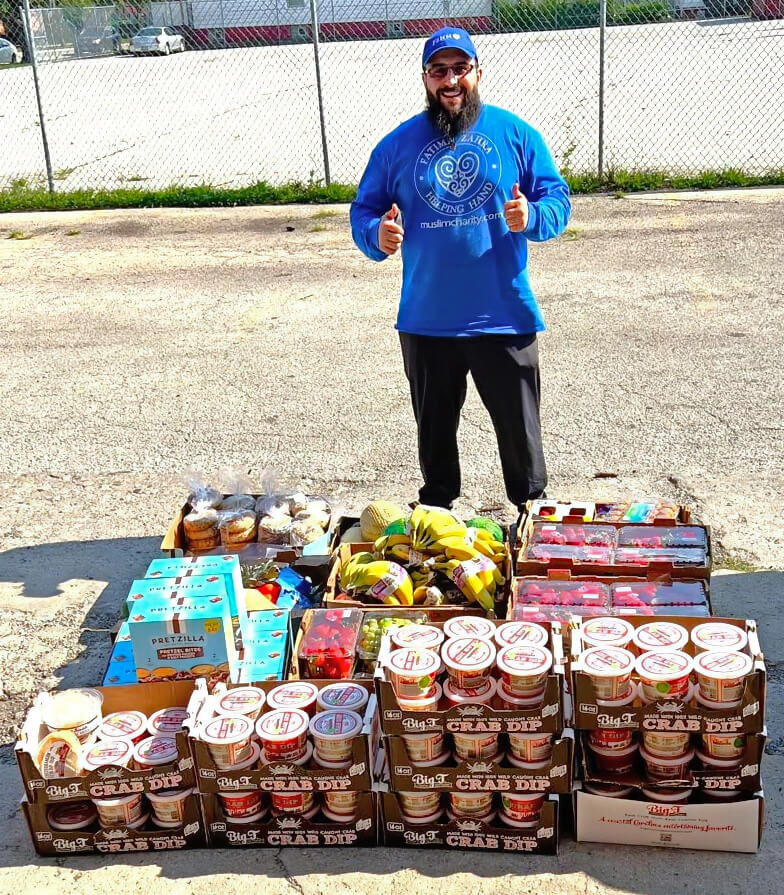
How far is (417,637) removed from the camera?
3.66m

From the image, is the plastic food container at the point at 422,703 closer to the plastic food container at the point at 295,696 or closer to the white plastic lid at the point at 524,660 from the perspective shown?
the white plastic lid at the point at 524,660

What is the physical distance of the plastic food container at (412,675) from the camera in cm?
341

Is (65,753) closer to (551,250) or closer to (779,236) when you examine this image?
(551,250)

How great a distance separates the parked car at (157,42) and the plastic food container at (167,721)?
2032 cm

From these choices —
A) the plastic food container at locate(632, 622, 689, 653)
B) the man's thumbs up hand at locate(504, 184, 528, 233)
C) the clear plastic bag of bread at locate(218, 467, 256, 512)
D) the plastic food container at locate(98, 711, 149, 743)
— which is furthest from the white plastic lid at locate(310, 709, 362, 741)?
the man's thumbs up hand at locate(504, 184, 528, 233)

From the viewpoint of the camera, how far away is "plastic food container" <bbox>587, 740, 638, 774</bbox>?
11.3 feet

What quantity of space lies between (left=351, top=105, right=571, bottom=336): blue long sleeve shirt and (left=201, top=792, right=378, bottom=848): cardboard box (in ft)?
7.61

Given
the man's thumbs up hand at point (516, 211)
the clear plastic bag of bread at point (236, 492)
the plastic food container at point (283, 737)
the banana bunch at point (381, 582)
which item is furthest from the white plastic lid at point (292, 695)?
the man's thumbs up hand at point (516, 211)

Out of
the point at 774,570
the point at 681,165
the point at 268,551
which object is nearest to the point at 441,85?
the point at 268,551

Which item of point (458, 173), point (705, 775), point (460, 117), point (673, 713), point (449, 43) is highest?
point (449, 43)

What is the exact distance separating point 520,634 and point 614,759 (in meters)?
0.50

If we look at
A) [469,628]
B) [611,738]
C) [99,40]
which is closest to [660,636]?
[611,738]

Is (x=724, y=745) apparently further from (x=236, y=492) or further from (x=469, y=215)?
(x=236, y=492)

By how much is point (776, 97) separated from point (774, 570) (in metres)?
15.8
